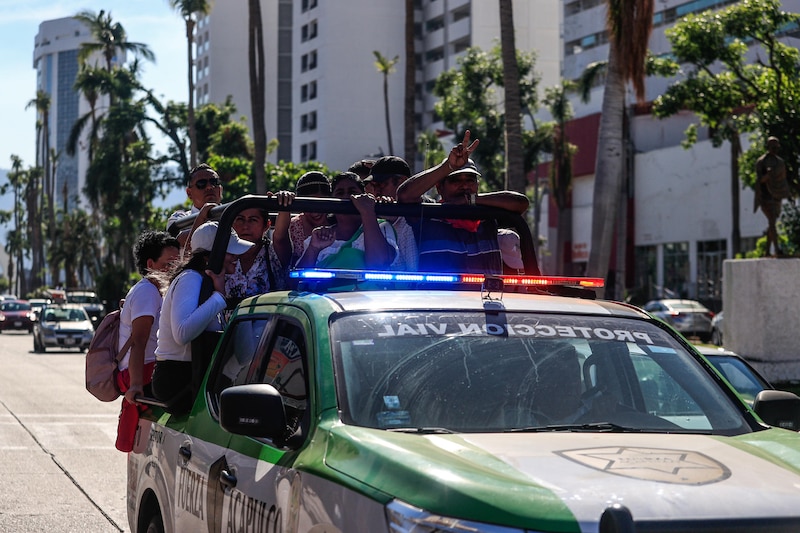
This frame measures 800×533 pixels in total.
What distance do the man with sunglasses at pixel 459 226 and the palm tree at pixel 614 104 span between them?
16784 mm

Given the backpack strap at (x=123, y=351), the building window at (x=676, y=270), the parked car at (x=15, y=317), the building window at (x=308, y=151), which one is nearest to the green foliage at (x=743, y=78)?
the building window at (x=676, y=270)

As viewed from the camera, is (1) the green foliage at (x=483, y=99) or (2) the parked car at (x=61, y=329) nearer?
(2) the parked car at (x=61, y=329)

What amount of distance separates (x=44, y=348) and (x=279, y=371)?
36.5 metres

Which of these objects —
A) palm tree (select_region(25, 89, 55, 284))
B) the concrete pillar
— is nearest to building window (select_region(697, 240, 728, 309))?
the concrete pillar

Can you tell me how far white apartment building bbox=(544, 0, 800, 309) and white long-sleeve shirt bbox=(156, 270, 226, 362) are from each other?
43.9 metres

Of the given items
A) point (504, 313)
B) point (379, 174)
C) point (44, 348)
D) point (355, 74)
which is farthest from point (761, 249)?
point (355, 74)

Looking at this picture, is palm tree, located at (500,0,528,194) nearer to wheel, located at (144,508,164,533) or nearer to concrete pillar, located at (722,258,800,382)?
concrete pillar, located at (722,258,800,382)

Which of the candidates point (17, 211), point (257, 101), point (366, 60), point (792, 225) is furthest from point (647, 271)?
point (17, 211)

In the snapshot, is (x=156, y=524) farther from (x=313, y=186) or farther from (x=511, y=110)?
(x=511, y=110)

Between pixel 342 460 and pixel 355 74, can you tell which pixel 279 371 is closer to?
pixel 342 460

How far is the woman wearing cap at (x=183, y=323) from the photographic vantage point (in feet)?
19.1

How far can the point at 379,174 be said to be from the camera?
783cm

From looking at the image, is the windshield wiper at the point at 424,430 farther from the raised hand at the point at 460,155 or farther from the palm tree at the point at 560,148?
the palm tree at the point at 560,148

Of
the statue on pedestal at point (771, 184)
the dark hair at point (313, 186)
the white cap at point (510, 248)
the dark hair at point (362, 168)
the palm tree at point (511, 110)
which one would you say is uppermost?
the palm tree at point (511, 110)
